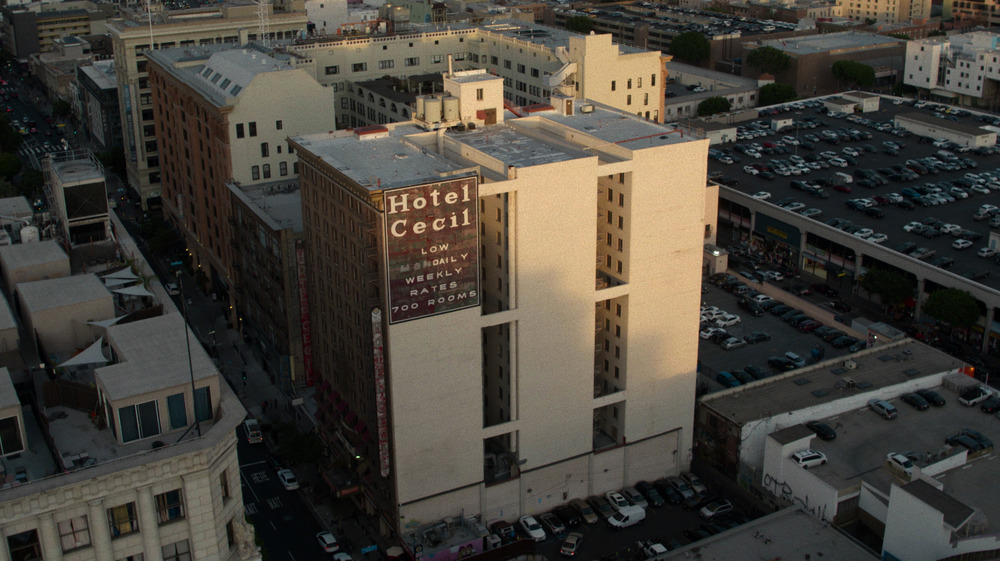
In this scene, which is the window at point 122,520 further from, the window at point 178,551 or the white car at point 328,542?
the white car at point 328,542

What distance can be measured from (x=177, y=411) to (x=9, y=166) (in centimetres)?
14726

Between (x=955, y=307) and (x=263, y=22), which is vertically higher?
(x=263, y=22)

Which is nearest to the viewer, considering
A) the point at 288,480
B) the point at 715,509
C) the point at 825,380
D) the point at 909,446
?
the point at 715,509

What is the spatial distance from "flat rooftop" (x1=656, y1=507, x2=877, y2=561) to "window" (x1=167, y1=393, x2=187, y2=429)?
139ft

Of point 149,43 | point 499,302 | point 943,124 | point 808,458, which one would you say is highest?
point 149,43

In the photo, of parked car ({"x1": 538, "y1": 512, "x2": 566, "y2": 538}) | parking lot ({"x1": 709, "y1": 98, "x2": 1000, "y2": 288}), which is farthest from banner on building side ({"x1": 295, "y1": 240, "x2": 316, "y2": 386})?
parking lot ({"x1": 709, "y1": 98, "x2": 1000, "y2": 288})

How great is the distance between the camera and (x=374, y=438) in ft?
285

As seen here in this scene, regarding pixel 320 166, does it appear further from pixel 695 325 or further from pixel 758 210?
pixel 758 210

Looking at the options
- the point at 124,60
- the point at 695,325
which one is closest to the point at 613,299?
the point at 695,325

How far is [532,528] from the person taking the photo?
9012 centimetres

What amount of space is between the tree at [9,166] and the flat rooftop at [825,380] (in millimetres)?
132933

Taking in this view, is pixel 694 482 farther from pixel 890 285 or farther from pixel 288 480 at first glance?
pixel 890 285

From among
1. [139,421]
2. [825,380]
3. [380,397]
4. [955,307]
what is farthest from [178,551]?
[955,307]

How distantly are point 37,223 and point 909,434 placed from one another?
7612 centimetres
